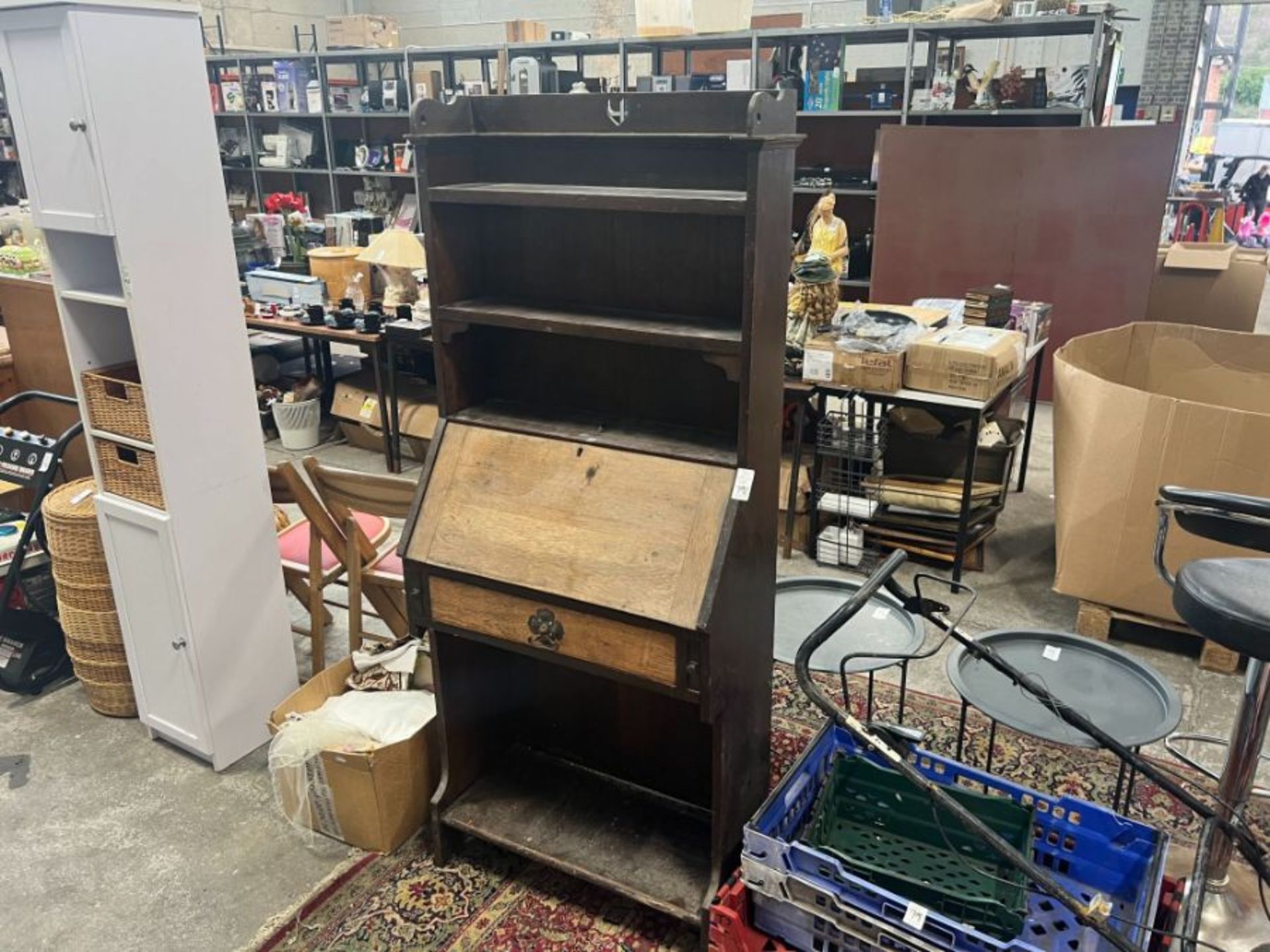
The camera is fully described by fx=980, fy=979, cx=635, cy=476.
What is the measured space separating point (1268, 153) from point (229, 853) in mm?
15090

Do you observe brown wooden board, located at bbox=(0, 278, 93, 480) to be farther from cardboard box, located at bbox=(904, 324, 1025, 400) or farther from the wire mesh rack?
cardboard box, located at bbox=(904, 324, 1025, 400)

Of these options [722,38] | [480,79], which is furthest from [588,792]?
[480,79]

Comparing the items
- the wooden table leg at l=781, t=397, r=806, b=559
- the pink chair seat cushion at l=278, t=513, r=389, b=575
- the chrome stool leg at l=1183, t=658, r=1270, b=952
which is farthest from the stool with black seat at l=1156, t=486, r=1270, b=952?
the pink chair seat cushion at l=278, t=513, r=389, b=575

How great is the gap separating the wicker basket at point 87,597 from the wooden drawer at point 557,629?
4.10ft

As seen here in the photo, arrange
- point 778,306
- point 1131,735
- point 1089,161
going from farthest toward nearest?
point 1089,161 < point 1131,735 < point 778,306

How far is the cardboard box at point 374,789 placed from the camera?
2.21m

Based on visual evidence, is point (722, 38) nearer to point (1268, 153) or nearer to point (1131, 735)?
point (1131, 735)

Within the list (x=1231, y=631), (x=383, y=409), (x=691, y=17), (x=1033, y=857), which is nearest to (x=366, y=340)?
(x=383, y=409)

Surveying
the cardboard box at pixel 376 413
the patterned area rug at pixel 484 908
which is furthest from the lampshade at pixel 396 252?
the patterned area rug at pixel 484 908

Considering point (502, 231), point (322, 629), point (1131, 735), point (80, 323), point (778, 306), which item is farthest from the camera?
point (322, 629)

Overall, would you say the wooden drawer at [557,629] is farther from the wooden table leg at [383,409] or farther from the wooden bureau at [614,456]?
the wooden table leg at [383,409]

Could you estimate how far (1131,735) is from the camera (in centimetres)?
191

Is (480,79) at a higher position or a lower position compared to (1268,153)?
higher

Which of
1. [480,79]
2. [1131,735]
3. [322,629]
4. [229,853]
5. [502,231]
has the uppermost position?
[480,79]
